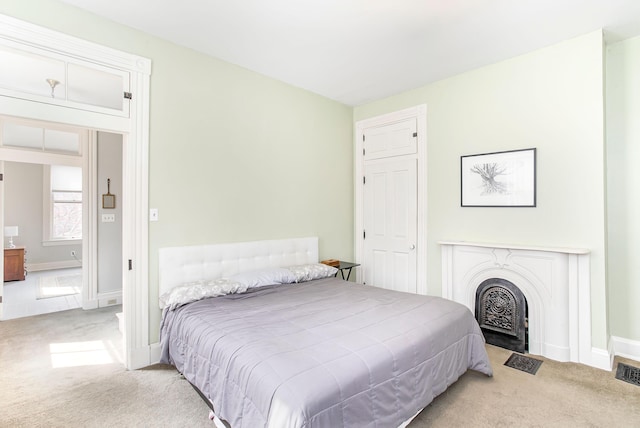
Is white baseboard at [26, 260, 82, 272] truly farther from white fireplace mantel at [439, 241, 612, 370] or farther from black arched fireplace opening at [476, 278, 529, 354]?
black arched fireplace opening at [476, 278, 529, 354]

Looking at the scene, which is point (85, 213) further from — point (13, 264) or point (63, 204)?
point (63, 204)

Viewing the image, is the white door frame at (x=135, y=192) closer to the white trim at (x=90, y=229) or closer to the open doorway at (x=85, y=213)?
the open doorway at (x=85, y=213)

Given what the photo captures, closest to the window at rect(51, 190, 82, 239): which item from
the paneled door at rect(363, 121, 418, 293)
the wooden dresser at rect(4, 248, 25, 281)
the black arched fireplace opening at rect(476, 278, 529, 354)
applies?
the wooden dresser at rect(4, 248, 25, 281)

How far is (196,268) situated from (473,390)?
251 centimetres

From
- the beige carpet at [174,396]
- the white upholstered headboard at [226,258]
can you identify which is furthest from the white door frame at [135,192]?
the beige carpet at [174,396]

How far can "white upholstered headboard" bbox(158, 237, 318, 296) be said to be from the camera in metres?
2.77

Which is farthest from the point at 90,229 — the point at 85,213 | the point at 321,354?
the point at 321,354

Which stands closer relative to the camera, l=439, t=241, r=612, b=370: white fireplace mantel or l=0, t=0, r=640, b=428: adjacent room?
l=0, t=0, r=640, b=428: adjacent room

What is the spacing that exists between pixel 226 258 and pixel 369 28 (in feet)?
8.17

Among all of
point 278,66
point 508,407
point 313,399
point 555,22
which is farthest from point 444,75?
point 313,399

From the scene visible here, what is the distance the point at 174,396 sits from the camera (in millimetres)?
2203

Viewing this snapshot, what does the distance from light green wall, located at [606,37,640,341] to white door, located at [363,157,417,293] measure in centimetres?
182

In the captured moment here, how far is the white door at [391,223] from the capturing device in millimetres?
3873

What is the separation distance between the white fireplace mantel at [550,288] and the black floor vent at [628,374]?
0.26 ft
